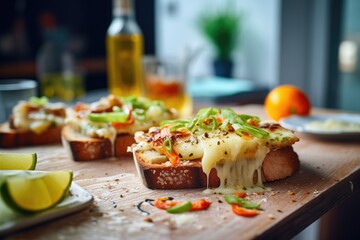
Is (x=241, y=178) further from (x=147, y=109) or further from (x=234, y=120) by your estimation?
(x=147, y=109)

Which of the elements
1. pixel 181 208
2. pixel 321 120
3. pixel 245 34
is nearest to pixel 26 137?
pixel 181 208

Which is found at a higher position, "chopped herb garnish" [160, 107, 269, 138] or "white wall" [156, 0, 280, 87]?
"white wall" [156, 0, 280, 87]

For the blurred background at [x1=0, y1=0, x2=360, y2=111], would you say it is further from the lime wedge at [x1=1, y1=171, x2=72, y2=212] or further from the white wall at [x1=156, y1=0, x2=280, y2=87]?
the lime wedge at [x1=1, y1=171, x2=72, y2=212]

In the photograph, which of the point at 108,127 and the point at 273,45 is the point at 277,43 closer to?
the point at 273,45

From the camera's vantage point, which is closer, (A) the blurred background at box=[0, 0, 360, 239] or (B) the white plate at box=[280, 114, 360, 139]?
(B) the white plate at box=[280, 114, 360, 139]

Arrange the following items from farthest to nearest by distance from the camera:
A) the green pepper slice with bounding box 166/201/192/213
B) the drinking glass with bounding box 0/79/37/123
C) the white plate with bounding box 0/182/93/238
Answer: the drinking glass with bounding box 0/79/37/123, the green pepper slice with bounding box 166/201/192/213, the white plate with bounding box 0/182/93/238

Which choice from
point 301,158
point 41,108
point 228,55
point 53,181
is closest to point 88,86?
point 228,55

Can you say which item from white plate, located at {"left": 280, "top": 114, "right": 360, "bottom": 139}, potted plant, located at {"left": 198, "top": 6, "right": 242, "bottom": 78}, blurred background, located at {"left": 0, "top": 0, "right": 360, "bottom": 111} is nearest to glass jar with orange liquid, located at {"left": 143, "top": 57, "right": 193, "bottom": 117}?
white plate, located at {"left": 280, "top": 114, "right": 360, "bottom": 139}
